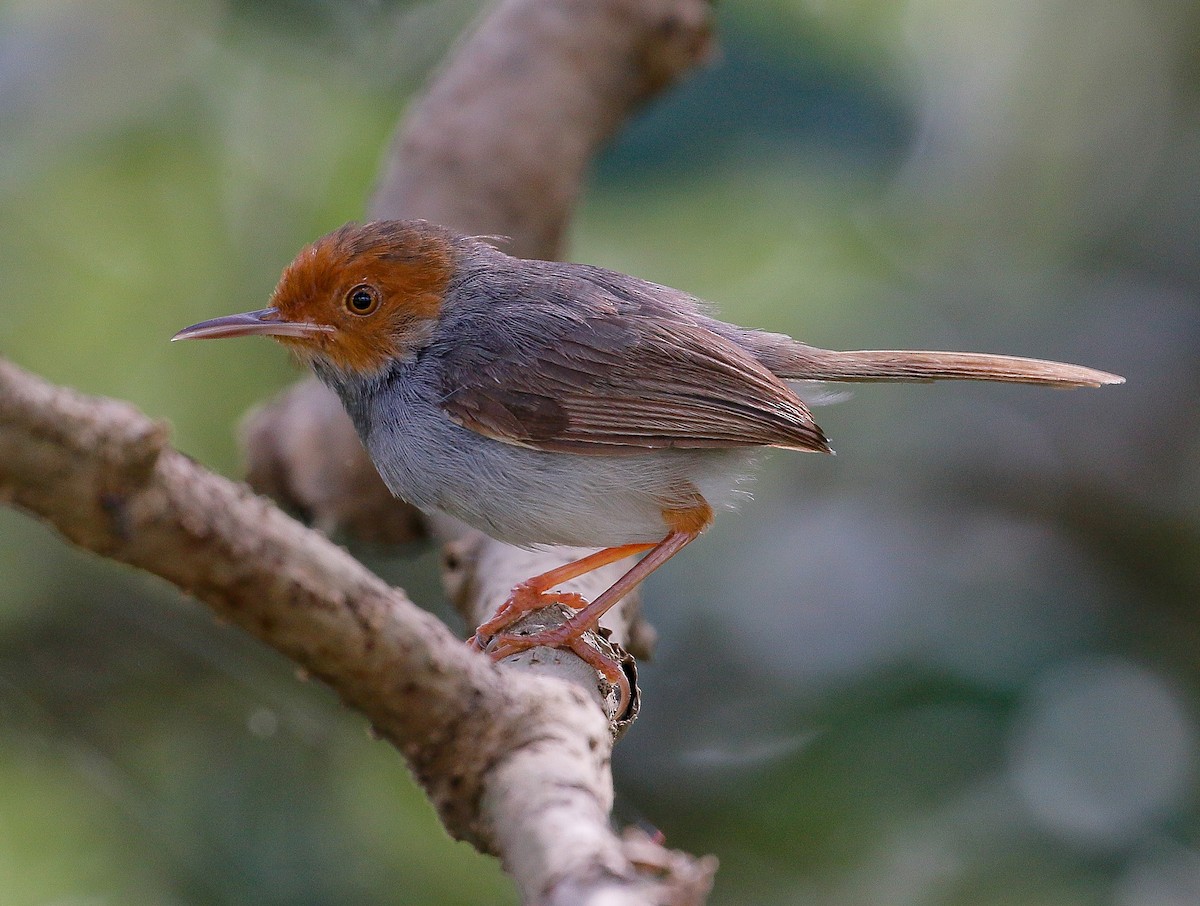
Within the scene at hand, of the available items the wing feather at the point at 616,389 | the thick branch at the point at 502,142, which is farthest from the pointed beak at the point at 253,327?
the thick branch at the point at 502,142

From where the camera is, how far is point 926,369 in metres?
3.59

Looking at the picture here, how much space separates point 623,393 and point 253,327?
1045mm

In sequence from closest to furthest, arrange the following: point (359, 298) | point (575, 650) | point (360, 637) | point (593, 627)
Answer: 1. point (360, 637)
2. point (575, 650)
3. point (593, 627)
4. point (359, 298)

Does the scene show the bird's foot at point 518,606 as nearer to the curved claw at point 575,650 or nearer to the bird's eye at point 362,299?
the curved claw at point 575,650

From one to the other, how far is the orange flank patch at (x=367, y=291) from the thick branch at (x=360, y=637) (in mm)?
1762

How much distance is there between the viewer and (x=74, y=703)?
4.36 m

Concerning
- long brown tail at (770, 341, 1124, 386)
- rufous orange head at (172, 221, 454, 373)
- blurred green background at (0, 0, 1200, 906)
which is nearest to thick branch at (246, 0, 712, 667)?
blurred green background at (0, 0, 1200, 906)

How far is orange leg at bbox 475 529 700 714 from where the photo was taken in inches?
118

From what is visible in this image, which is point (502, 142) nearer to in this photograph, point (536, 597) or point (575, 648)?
point (536, 597)

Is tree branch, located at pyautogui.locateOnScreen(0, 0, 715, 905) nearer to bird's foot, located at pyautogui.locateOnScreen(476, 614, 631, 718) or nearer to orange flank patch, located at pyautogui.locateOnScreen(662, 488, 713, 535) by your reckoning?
bird's foot, located at pyautogui.locateOnScreen(476, 614, 631, 718)

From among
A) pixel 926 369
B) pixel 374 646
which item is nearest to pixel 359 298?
pixel 926 369

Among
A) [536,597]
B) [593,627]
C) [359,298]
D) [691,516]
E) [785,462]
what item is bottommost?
Answer: [593,627]

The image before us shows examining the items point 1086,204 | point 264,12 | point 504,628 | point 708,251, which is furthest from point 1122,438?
point 264,12

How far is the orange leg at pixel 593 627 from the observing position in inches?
118
